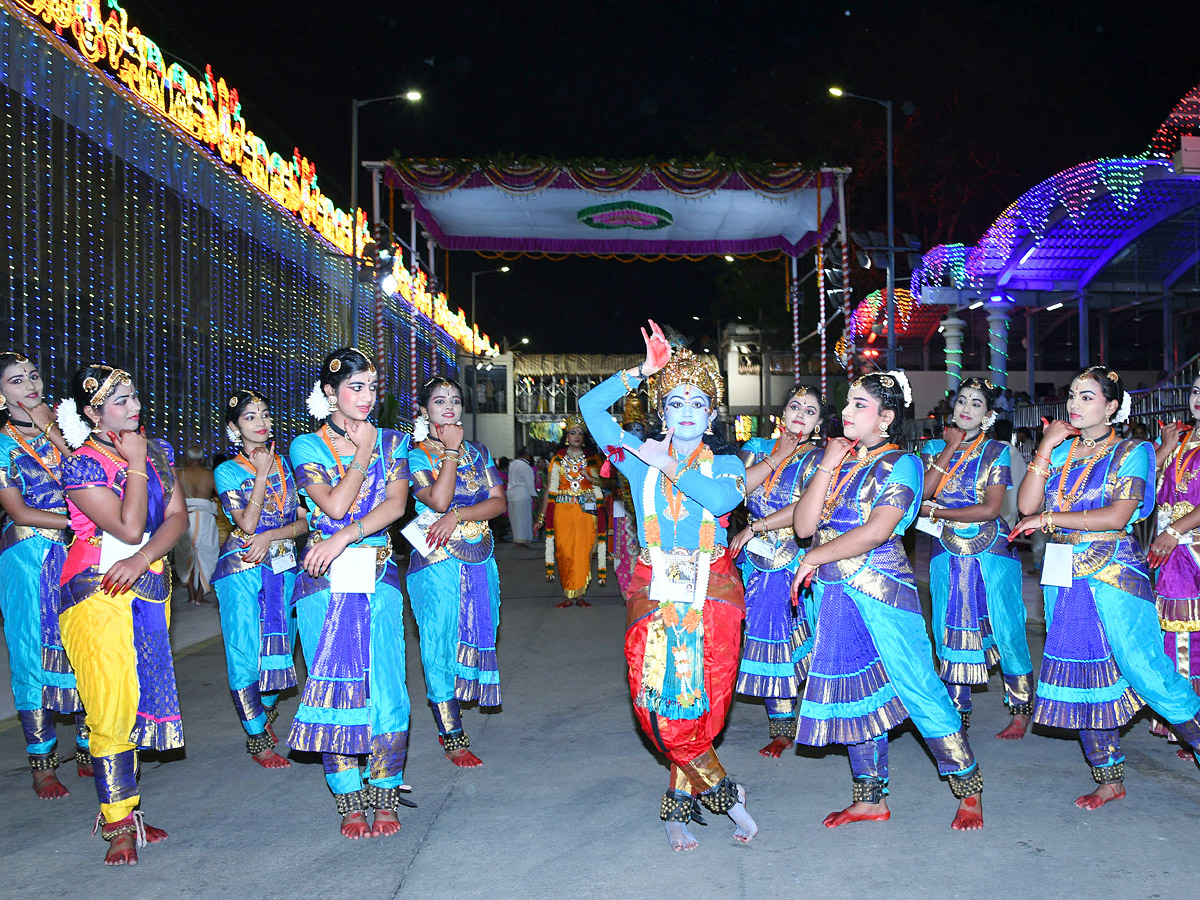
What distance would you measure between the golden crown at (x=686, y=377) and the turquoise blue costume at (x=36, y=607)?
2.84m

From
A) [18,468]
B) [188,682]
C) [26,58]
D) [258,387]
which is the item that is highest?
[26,58]

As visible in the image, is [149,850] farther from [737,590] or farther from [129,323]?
[129,323]

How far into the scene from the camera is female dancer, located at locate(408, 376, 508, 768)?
525 centimetres

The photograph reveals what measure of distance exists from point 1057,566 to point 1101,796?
0.99 m

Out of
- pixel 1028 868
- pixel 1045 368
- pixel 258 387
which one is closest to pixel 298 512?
pixel 1028 868

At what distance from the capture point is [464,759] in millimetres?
5242

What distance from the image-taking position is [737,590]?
4.05 m

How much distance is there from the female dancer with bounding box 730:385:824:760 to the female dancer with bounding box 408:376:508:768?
1.38 meters

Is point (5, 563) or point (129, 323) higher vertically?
point (129, 323)

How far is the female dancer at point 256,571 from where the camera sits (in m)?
5.36

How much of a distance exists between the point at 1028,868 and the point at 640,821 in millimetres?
1508

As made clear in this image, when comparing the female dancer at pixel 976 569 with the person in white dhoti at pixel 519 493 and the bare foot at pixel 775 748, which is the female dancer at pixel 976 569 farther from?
the person in white dhoti at pixel 519 493

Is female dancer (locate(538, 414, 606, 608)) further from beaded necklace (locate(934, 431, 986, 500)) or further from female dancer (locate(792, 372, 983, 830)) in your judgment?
female dancer (locate(792, 372, 983, 830))

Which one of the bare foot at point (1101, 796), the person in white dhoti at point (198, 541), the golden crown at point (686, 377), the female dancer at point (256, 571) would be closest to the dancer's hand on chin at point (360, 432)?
the golden crown at point (686, 377)
